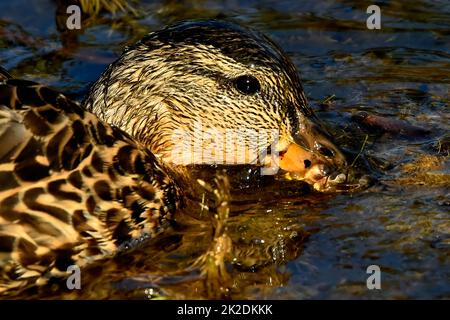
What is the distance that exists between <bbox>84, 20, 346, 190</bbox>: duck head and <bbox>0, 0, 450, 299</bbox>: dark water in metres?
0.28

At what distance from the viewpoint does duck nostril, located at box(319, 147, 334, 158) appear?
5922 millimetres

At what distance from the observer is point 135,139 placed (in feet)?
18.9

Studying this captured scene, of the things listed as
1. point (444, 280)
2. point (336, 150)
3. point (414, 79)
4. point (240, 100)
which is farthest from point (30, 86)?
point (414, 79)

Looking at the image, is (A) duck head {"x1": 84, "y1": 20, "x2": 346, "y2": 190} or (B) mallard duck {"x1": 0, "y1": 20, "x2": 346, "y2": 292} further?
(A) duck head {"x1": 84, "y1": 20, "x2": 346, "y2": 190}

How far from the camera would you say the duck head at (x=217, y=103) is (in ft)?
19.6

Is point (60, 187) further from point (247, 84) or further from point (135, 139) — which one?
point (247, 84)

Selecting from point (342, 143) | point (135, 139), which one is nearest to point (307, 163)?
point (342, 143)

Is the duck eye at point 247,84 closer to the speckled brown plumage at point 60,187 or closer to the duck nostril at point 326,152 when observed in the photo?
the duck nostril at point 326,152

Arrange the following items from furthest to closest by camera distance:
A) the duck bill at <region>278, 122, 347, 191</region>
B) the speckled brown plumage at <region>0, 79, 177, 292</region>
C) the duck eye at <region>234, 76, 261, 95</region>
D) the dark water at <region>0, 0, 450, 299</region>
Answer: the duck eye at <region>234, 76, 261, 95</region> < the duck bill at <region>278, 122, 347, 191</region> < the dark water at <region>0, 0, 450, 299</region> < the speckled brown plumage at <region>0, 79, 177, 292</region>

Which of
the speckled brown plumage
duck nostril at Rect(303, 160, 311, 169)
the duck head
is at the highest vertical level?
the duck head

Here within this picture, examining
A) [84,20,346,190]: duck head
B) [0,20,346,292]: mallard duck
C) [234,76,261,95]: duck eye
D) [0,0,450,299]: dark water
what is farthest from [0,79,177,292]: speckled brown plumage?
[234,76,261,95]: duck eye

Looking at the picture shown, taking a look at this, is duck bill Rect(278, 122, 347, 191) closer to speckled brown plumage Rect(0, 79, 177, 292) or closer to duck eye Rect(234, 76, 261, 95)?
duck eye Rect(234, 76, 261, 95)

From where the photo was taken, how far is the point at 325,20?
28.9ft
